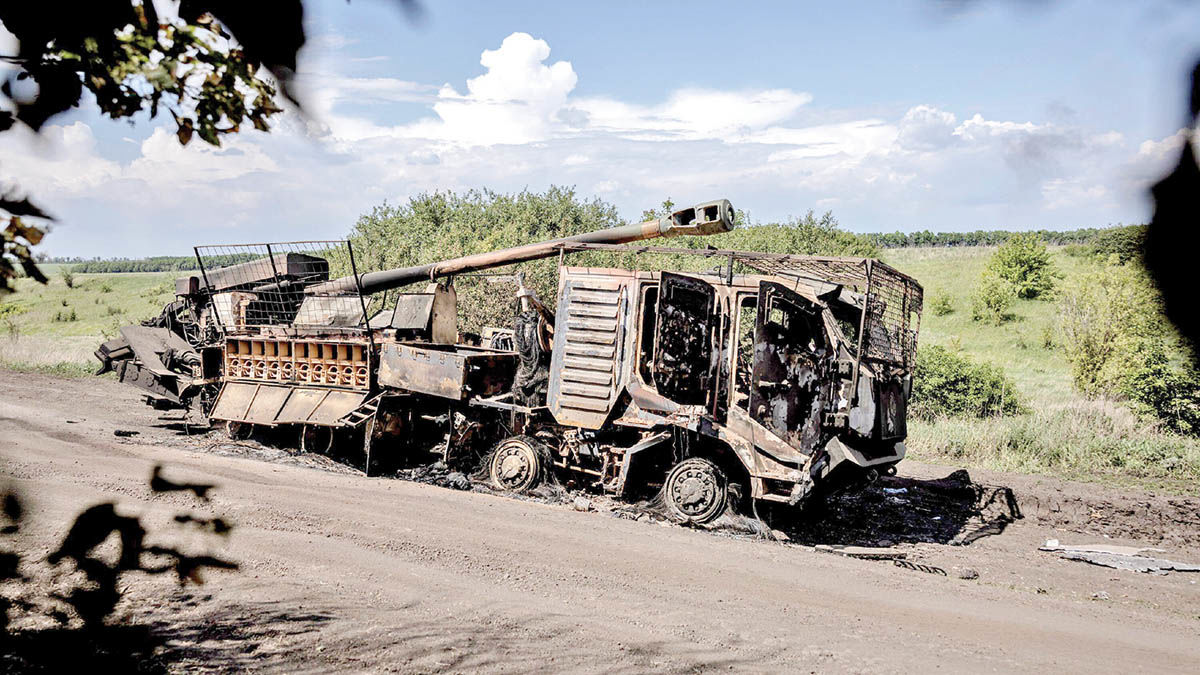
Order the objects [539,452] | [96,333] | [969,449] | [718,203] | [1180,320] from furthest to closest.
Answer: [96,333] → [969,449] → [539,452] → [718,203] → [1180,320]

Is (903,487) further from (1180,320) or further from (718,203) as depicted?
(1180,320)

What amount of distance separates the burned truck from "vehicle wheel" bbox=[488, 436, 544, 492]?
0.02 metres

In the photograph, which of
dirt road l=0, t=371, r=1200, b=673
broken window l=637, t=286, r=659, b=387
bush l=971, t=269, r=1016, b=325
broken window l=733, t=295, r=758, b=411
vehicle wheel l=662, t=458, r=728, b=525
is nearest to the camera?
dirt road l=0, t=371, r=1200, b=673

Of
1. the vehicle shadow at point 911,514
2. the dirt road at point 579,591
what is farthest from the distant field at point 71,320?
the vehicle shadow at point 911,514

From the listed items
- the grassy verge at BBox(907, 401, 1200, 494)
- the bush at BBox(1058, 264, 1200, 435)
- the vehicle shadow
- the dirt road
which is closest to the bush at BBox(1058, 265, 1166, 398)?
the bush at BBox(1058, 264, 1200, 435)

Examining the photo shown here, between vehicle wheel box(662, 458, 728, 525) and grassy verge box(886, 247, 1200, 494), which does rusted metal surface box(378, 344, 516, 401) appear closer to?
vehicle wheel box(662, 458, 728, 525)

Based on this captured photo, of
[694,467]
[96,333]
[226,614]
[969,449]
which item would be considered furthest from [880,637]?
[96,333]

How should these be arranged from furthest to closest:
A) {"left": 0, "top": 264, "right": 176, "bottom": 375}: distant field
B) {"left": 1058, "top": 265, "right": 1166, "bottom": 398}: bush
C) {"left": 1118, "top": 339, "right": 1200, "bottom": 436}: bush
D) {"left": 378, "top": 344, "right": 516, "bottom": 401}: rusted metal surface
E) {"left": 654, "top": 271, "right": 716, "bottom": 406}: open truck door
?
{"left": 0, "top": 264, "right": 176, "bottom": 375}: distant field < {"left": 1058, "top": 265, "right": 1166, "bottom": 398}: bush < {"left": 1118, "top": 339, "right": 1200, "bottom": 436}: bush < {"left": 378, "top": 344, "right": 516, "bottom": 401}: rusted metal surface < {"left": 654, "top": 271, "right": 716, "bottom": 406}: open truck door

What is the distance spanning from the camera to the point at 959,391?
19.5 m

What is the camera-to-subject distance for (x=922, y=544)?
10664 millimetres

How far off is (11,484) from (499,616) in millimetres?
4700

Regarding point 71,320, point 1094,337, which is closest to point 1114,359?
point 1094,337

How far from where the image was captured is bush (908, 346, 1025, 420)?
1911 centimetres

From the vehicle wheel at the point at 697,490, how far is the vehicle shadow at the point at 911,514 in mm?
1131
